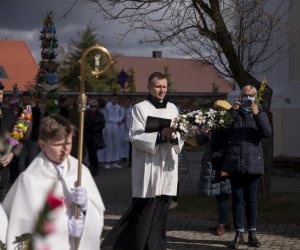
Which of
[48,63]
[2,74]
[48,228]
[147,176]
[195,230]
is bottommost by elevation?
[195,230]

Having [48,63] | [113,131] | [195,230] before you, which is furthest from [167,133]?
[113,131]

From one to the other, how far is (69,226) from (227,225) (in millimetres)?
4743

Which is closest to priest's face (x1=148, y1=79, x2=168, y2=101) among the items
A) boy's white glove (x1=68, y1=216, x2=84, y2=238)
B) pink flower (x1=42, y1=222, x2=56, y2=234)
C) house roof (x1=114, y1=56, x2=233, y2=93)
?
boy's white glove (x1=68, y1=216, x2=84, y2=238)

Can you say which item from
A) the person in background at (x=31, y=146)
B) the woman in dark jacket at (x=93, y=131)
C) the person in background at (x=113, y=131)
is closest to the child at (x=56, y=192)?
the person in background at (x=31, y=146)

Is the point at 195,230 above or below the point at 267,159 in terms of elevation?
below

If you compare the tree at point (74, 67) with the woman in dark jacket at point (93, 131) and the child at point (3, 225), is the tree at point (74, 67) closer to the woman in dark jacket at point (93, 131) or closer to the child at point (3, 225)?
the woman in dark jacket at point (93, 131)

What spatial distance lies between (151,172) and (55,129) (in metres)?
2.85

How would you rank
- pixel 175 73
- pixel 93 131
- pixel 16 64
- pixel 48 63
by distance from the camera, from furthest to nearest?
1. pixel 175 73
2. pixel 16 64
3. pixel 48 63
4. pixel 93 131

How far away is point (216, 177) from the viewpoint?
26.5 ft

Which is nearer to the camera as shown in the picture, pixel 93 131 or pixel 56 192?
pixel 56 192

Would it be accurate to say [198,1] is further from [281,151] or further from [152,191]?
[281,151]

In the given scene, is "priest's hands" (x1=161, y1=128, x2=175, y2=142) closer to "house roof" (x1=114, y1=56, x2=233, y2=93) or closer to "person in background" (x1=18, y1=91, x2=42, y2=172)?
"person in background" (x1=18, y1=91, x2=42, y2=172)

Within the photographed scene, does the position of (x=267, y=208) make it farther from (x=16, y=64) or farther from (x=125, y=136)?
(x=16, y=64)

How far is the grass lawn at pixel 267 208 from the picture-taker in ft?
30.3
